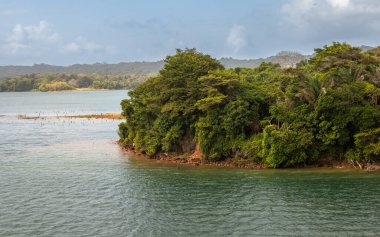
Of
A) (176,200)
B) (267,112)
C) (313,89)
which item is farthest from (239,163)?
(176,200)

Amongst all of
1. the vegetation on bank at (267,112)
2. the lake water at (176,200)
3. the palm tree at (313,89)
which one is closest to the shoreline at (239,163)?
the vegetation on bank at (267,112)

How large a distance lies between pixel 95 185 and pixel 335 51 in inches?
1689

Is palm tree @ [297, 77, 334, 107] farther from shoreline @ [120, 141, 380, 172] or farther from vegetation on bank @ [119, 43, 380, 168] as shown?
shoreline @ [120, 141, 380, 172]

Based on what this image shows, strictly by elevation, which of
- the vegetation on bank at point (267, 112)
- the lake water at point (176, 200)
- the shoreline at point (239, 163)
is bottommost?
the lake water at point (176, 200)

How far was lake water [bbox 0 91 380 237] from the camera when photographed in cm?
3678

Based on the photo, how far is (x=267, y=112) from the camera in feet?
207

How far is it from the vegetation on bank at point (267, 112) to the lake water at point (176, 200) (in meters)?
3.17

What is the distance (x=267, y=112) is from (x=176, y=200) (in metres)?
23.6

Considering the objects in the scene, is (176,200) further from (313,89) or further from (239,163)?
(313,89)

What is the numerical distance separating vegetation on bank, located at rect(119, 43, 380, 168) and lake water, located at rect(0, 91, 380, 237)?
125 inches

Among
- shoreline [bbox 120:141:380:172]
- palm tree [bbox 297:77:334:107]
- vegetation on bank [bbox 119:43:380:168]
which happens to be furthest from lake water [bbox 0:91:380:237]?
palm tree [bbox 297:77:334:107]

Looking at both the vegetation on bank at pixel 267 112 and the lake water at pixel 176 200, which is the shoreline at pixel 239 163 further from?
the lake water at pixel 176 200

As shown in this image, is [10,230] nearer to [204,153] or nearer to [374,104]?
[204,153]

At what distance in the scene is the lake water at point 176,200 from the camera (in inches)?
1448
